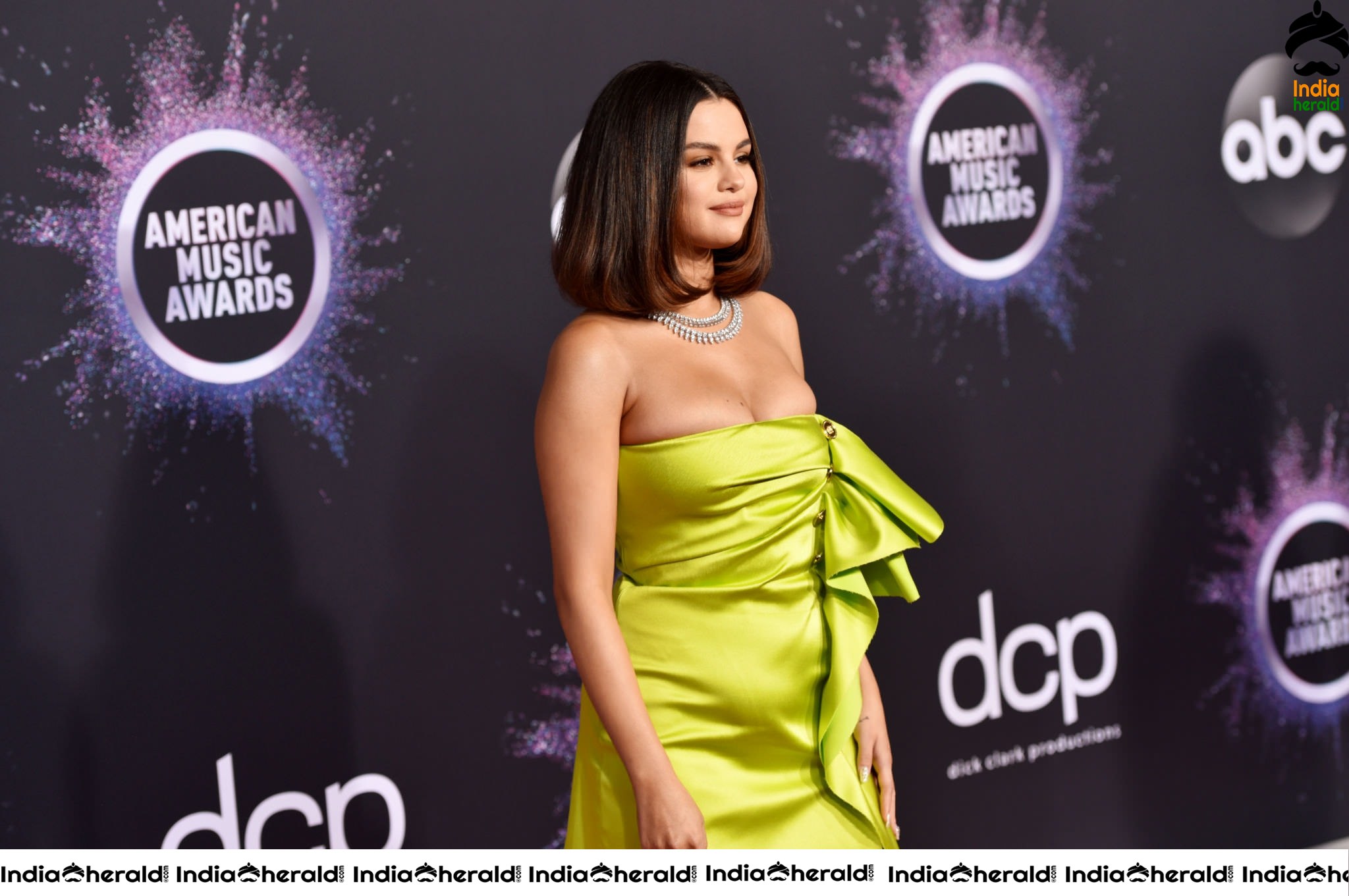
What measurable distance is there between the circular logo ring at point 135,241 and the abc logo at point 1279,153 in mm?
2205

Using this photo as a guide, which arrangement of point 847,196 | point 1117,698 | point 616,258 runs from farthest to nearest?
point 1117,698, point 847,196, point 616,258

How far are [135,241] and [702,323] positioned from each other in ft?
3.64

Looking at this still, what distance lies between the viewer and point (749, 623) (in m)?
1.79

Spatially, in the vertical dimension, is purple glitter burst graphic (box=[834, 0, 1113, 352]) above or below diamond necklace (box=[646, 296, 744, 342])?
above

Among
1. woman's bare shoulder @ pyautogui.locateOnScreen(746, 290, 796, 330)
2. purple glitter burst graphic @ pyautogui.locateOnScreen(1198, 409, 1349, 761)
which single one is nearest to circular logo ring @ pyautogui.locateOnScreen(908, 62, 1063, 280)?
purple glitter burst graphic @ pyautogui.locateOnScreen(1198, 409, 1349, 761)

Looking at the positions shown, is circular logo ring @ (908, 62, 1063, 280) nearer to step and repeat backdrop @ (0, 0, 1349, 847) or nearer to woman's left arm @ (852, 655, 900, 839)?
step and repeat backdrop @ (0, 0, 1349, 847)

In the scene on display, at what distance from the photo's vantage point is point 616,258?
1.76m

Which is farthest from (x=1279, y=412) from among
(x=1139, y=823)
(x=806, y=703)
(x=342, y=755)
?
(x=342, y=755)

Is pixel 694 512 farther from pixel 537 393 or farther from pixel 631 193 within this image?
pixel 537 393

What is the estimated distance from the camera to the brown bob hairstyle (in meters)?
1.75

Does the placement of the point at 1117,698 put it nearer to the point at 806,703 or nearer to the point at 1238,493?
the point at 1238,493

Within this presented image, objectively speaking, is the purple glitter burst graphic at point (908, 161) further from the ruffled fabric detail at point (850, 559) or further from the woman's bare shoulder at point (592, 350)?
the woman's bare shoulder at point (592, 350)

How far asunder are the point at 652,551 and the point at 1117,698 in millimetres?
1964

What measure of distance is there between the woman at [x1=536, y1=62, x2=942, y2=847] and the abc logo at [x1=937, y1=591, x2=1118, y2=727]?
1.31 m
